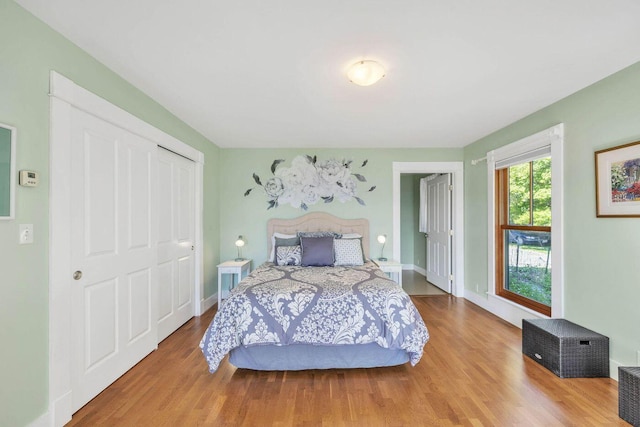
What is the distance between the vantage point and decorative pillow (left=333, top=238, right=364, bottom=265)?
3785 millimetres

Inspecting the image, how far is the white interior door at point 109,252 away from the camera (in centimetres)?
199

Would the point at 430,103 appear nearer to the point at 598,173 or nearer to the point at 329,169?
Result: the point at 598,173

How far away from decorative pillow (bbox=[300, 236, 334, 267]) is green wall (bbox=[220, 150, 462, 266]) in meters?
0.94

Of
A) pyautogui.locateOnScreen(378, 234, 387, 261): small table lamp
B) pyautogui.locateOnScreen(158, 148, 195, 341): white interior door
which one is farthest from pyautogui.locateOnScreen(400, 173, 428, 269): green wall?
pyautogui.locateOnScreen(158, 148, 195, 341): white interior door

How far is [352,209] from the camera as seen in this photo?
4691 millimetres

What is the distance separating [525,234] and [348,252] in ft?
6.92

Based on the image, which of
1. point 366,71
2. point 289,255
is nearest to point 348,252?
point 289,255

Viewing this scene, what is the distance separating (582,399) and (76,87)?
4.09 m

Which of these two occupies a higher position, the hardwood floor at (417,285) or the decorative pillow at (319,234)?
the decorative pillow at (319,234)

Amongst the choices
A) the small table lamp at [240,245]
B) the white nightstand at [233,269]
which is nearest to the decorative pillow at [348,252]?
the white nightstand at [233,269]

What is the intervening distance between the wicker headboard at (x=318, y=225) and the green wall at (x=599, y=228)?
2.48 meters

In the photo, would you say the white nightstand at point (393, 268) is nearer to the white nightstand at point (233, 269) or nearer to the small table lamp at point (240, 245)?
the white nightstand at point (233, 269)

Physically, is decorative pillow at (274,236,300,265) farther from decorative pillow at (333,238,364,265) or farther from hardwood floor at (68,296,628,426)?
hardwood floor at (68,296,628,426)

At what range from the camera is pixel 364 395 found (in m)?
2.15
